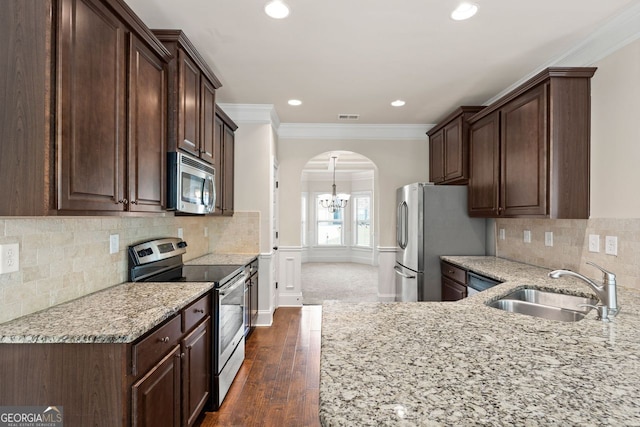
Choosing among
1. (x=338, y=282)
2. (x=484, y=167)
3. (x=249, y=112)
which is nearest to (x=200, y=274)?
(x=249, y=112)

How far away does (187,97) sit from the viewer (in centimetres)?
237

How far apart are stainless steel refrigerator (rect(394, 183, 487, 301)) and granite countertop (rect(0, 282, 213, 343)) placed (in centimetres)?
256

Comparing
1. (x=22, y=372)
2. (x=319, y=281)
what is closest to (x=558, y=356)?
(x=22, y=372)

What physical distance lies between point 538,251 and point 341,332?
2.63 m

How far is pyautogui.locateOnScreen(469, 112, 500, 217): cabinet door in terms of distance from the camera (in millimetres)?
3234

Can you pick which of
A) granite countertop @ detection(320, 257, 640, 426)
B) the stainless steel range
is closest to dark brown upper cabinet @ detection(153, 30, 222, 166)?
the stainless steel range

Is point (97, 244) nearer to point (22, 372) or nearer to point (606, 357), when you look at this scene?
point (22, 372)

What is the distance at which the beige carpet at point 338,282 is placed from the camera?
5668 mm

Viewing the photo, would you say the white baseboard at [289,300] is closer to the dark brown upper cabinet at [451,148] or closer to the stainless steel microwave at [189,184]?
the stainless steel microwave at [189,184]

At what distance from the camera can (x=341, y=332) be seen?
51.3 inches

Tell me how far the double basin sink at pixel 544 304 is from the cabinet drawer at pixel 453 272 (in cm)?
94

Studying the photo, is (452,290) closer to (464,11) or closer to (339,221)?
(464,11)

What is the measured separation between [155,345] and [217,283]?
0.81 meters

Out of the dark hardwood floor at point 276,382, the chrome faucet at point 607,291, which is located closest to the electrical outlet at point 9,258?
the dark hardwood floor at point 276,382
